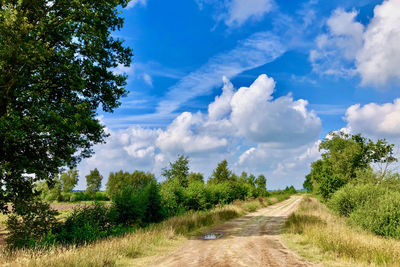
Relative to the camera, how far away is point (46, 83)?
13.4m

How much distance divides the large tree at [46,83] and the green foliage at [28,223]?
0.78 m

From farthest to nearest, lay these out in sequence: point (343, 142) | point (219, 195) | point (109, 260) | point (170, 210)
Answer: point (343, 142), point (219, 195), point (170, 210), point (109, 260)

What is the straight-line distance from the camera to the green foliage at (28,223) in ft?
38.0

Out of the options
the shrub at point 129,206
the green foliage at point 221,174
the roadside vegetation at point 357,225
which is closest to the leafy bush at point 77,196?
the green foliage at point 221,174

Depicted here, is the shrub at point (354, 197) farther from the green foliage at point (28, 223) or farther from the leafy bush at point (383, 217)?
the green foliage at point (28, 223)

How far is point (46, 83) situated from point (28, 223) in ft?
25.9

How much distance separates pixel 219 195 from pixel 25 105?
25.6m

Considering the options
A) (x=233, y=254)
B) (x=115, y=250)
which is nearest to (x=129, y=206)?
(x=115, y=250)

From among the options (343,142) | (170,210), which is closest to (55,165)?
(170,210)

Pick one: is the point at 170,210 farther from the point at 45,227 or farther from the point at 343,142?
the point at 343,142

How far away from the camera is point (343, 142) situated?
49469 millimetres

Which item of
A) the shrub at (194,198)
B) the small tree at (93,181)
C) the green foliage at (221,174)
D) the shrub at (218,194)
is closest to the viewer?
the shrub at (194,198)

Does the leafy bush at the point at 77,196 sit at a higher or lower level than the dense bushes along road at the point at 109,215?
lower

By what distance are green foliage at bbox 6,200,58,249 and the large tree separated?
0.78 metres
